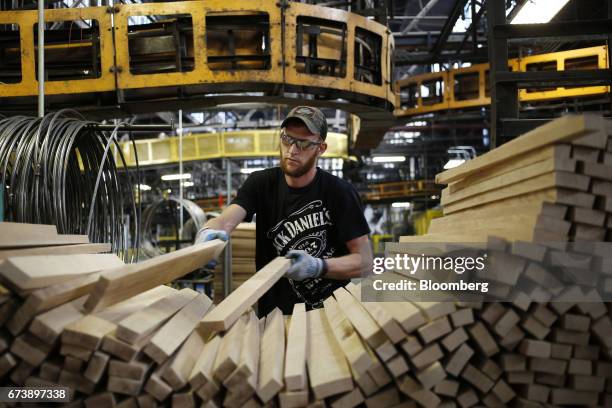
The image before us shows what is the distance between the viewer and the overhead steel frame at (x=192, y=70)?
5.79 m

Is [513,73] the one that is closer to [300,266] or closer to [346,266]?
[346,266]

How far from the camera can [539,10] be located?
6.10 m

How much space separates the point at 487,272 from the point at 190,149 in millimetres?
13370

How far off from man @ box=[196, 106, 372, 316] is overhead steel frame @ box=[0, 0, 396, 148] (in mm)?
2669

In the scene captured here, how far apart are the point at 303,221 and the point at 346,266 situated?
0.42 metres

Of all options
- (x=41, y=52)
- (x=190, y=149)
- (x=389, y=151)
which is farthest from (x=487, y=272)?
(x=389, y=151)

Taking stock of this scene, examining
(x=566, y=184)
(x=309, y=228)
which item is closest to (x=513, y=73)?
(x=309, y=228)

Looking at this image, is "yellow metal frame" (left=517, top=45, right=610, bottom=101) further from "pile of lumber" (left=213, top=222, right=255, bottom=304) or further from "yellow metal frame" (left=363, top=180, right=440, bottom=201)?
"yellow metal frame" (left=363, top=180, right=440, bottom=201)

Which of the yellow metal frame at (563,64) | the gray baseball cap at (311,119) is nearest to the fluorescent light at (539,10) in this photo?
the yellow metal frame at (563,64)

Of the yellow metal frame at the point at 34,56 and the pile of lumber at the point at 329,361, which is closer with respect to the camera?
the pile of lumber at the point at 329,361

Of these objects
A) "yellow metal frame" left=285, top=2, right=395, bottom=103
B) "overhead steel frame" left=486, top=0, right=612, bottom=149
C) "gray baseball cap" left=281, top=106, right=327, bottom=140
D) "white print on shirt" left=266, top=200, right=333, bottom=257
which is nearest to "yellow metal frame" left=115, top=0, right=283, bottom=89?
"yellow metal frame" left=285, top=2, right=395, bottom=103

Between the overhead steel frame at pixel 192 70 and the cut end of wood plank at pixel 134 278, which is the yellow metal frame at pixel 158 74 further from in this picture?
the cut end of wood plank at pixel 134 278

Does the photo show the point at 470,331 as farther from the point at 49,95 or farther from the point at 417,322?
the point at 49,95

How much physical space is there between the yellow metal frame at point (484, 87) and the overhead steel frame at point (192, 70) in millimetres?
4469
